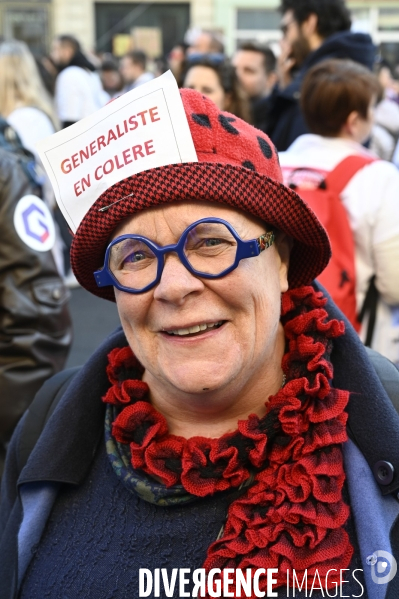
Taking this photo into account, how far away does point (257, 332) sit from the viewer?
1811 mm

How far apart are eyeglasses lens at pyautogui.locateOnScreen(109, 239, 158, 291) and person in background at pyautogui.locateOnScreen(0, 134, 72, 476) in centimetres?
102

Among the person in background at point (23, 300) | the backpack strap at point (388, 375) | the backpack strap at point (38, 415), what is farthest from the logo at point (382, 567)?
the person in background at point (23, 300)

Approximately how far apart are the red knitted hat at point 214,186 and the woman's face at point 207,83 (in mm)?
3319

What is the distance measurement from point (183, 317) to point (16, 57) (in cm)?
474

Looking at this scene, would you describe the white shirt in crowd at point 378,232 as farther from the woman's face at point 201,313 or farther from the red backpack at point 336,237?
the woman's face at point 201,313

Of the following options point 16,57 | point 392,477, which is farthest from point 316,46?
point 392,477

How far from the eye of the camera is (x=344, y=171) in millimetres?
3213

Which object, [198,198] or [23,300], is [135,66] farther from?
[198,198]

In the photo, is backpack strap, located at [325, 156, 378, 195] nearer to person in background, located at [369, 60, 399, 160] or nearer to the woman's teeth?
the woman's teeth

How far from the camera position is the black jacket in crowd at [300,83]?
14.6ft

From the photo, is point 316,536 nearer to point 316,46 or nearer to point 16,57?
point 316,46

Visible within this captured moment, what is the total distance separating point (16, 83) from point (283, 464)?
4874 millimetres

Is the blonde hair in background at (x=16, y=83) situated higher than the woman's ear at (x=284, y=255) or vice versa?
the woman's ear at (x=284, y=255)

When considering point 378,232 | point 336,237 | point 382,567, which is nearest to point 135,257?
point 382,567
